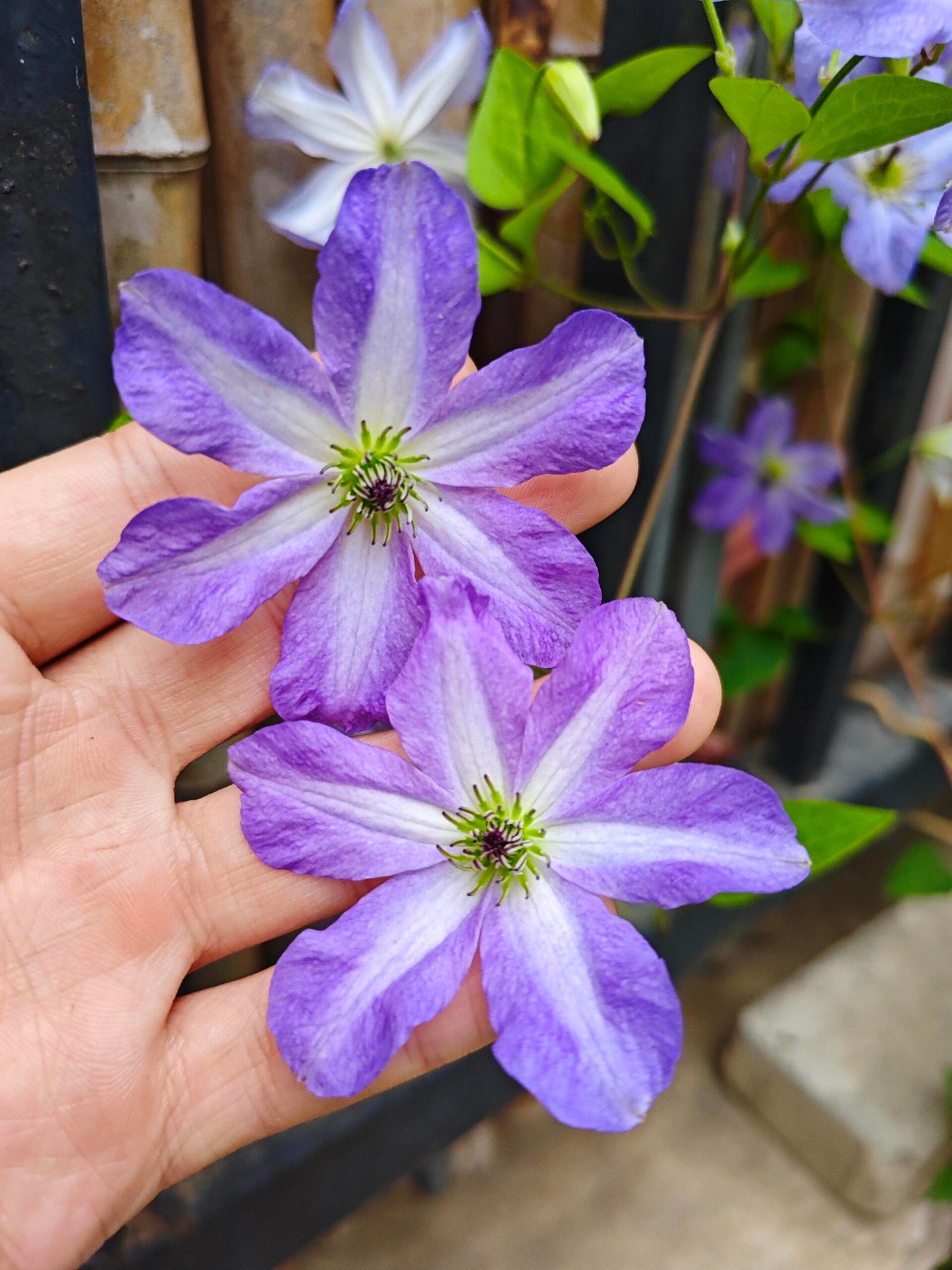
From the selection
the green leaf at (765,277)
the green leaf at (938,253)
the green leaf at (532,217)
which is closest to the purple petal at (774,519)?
the green leaf at (765,277)

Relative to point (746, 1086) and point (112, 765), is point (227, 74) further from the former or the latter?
point (746, 1086)

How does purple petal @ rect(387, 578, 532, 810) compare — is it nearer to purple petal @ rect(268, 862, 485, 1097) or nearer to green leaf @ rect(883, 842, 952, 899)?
purple petal @ rect(268, 862, 485, 1097)

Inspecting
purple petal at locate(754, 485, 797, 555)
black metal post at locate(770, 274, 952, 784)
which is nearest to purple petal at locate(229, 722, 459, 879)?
purple petal at locate(754, 485, 797, 555)

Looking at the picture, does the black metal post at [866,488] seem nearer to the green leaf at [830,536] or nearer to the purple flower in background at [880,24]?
the green leaf at [830,536]

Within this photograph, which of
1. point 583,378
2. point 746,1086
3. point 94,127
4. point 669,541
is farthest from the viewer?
point 746,1086

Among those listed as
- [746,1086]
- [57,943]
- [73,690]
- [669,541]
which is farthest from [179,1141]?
[746,1086]

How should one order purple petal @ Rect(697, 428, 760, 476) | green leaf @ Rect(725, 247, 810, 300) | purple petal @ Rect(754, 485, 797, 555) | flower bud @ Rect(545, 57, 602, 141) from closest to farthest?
flower bud @ Rect(545, 57, 602, 141)
green leaf @ Rect(725, 247, 810, 300)
purple petal @ Rect(697, 428, 760, 476)
purple petal @ Rect(754, 485, 797, 555)
